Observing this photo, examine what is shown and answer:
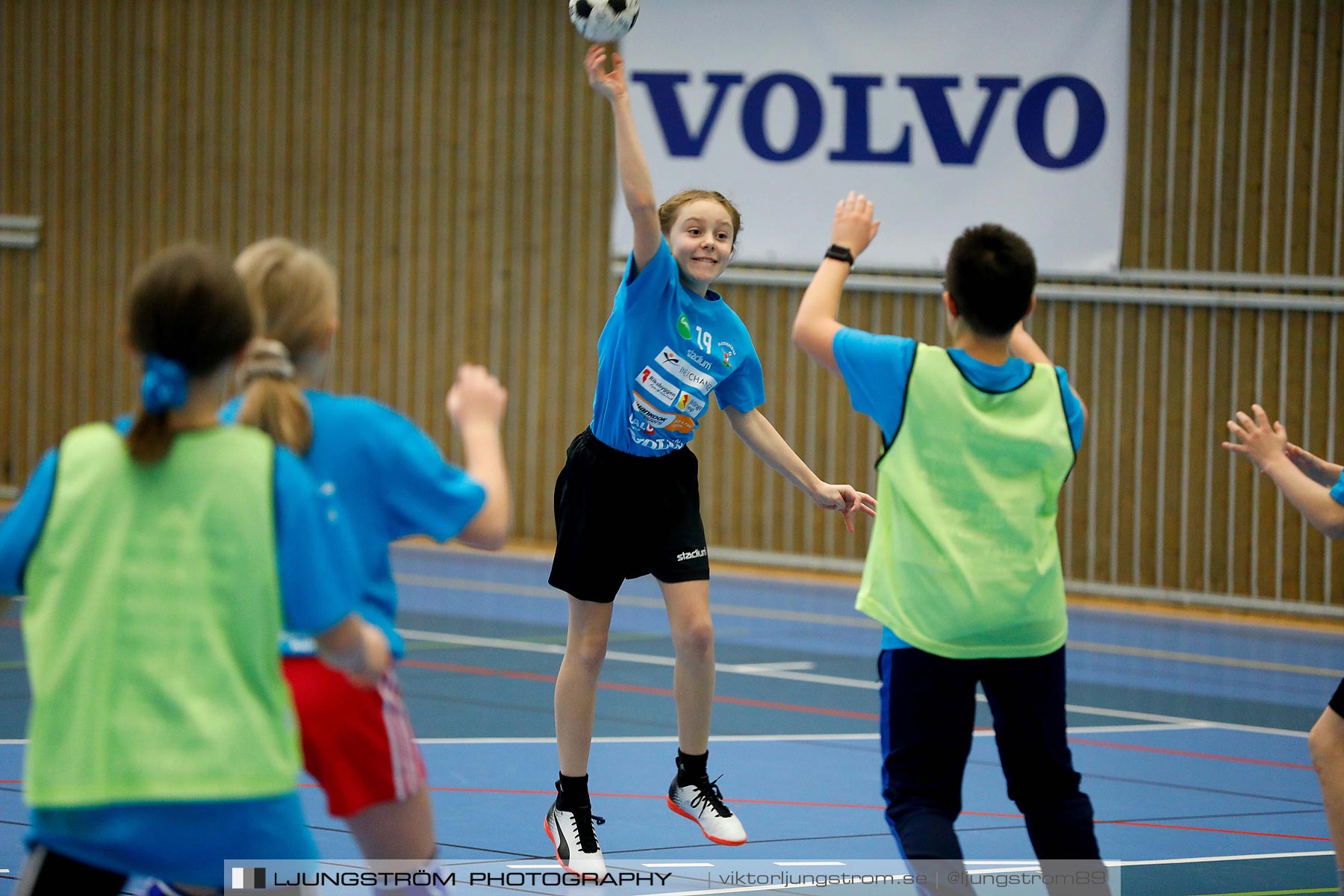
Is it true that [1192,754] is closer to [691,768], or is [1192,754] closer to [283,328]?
[691,768]

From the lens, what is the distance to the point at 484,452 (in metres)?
3.00

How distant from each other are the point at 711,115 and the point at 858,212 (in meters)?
9.05

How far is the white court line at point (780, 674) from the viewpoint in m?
7.77

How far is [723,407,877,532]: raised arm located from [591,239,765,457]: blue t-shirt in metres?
0.15

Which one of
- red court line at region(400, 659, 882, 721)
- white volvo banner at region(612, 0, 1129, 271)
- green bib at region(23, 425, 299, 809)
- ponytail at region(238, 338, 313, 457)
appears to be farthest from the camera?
white volvo banner at region(612, 0, 1129, 271)

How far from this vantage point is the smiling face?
4891 millimetres

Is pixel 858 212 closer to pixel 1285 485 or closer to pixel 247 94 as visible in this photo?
pixel 1285 485

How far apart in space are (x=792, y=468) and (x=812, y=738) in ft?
8.35

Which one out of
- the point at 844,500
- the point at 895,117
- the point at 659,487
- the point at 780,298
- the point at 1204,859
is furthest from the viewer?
the point at 780,298

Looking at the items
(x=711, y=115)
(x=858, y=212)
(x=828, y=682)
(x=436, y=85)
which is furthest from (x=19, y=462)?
(x=858, y=212)

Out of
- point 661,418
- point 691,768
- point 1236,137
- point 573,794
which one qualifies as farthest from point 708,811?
point 1236,137

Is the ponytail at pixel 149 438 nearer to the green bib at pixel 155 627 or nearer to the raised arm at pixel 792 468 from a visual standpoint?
the green bib at pixel 155 627

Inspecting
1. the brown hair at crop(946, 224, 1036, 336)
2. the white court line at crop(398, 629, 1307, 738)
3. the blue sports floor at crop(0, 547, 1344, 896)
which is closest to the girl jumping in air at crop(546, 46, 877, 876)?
the blue sports floor at crop(0, 547, 1344, 896)

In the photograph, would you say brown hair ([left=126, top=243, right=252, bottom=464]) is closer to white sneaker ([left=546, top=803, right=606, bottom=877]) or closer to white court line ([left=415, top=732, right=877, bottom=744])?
white sneaker ([left=546, top=803, right=606, bottom=877])
